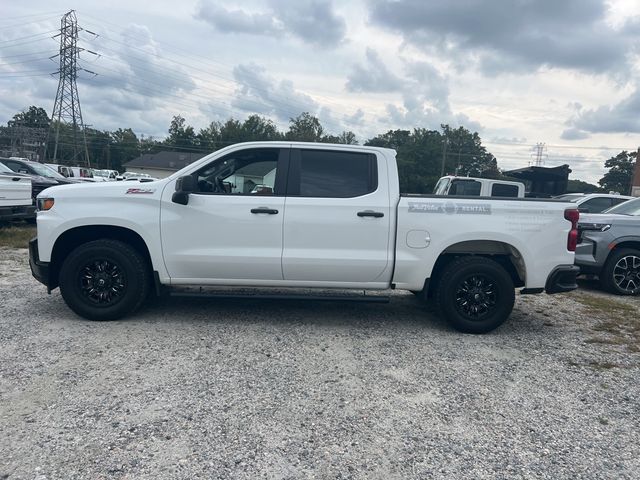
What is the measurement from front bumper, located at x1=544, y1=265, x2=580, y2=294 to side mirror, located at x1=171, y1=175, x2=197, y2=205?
3940 millimetres

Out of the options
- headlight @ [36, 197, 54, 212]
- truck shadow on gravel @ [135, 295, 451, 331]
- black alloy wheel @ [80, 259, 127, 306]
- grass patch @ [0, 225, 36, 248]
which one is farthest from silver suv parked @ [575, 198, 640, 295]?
grass patch @ [0, 225, 36, 248]

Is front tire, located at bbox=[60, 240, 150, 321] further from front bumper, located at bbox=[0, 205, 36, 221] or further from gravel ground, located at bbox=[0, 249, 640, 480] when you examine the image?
front bumper, located at bbox=[0, 205, 36, 221]

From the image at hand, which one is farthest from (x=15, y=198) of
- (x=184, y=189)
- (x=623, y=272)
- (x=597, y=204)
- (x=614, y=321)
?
(x=597, y=204)

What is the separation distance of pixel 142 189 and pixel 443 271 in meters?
3.37

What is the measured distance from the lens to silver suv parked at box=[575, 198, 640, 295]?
779 centimetres

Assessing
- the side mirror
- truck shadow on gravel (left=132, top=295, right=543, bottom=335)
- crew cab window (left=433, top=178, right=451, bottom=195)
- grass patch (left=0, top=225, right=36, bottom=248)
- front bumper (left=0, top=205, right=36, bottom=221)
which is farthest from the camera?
crew cab window (left=433, top=178, right=451, bottom=195)

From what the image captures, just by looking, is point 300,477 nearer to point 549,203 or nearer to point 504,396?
point 504,396

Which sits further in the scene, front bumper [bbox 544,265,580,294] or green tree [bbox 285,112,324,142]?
green tree [bbox 285,112,324,142]

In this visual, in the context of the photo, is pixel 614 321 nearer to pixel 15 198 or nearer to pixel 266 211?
pixel 266 211

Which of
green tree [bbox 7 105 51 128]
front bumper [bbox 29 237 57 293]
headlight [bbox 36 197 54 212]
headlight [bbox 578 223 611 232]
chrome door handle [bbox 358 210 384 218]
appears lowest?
front bumper [bbox 29 237 57 293]

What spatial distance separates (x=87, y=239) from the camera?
5418 millimetres

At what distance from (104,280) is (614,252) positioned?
7.52 m

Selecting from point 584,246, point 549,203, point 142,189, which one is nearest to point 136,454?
point 142,189

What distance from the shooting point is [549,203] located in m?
5.24
